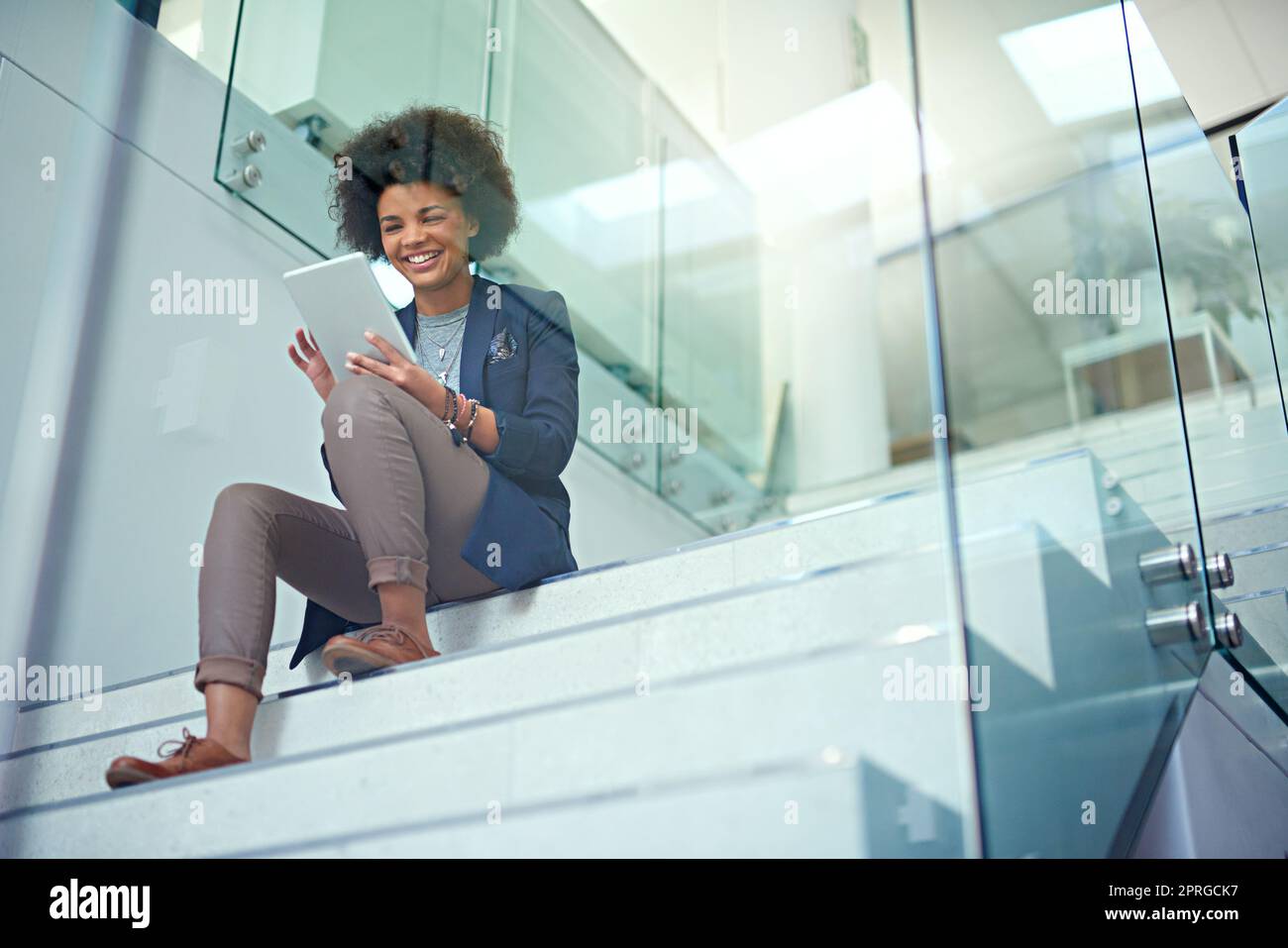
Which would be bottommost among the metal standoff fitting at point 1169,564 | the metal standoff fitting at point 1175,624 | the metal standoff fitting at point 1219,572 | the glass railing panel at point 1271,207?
the metal standoff fitting at point 1175,624

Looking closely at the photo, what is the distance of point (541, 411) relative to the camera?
177 centimetres

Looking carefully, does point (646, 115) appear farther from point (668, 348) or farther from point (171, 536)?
point (171, 536)

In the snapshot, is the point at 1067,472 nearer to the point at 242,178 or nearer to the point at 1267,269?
the point at 1267,269

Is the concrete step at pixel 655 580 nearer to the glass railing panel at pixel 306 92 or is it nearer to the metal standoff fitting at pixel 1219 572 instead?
the metal standoff fitting at pixel 1219 572

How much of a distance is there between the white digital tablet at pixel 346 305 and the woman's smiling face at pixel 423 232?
0.26 metres

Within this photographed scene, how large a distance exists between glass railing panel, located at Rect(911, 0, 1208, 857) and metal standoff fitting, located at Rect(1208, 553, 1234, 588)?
5cm

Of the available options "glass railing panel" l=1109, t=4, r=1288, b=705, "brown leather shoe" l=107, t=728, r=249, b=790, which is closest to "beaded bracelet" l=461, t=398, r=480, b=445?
"brown leather shoe" l=107, t=728, r=249, b=790

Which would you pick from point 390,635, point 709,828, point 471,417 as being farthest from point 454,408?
point 709,828

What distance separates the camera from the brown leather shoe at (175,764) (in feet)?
4.26

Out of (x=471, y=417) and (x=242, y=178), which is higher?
(x=242, y=178)

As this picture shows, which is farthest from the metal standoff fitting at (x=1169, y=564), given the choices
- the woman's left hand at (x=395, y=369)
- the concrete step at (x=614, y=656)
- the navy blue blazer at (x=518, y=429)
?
the woman's left hand at (x=395, y=369)

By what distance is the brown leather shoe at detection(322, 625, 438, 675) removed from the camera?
140cm

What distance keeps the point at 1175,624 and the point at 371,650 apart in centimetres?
86

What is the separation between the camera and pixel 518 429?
1696mm
